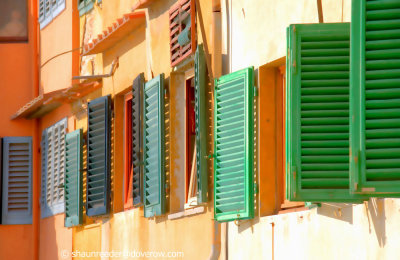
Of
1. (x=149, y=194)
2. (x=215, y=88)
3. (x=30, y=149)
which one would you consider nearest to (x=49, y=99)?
(x=30, y=149)

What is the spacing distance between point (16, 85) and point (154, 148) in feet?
25.4

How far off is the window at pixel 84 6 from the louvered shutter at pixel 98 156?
1703mm

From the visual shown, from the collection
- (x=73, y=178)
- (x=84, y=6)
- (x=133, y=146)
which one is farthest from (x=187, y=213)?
(x=84, y=6)

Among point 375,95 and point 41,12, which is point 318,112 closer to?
point 375,95

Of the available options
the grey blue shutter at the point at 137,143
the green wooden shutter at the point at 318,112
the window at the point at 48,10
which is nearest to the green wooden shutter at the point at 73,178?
the grey blue shutter at the point at 137,143

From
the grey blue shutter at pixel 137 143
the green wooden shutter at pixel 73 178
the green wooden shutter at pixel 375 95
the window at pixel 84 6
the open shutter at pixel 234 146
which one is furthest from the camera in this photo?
the window at pixel 84 6

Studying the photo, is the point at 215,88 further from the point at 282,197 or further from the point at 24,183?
the point at 24,183

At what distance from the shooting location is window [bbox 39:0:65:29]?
18000mm

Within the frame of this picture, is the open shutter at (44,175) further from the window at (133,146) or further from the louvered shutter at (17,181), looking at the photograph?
the window at (133,146)

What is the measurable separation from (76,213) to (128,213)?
219 centimetres

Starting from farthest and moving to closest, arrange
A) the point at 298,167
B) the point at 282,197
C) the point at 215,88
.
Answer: the point at 215,88, the point at 282,197, the point at 298,167

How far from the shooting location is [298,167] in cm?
793

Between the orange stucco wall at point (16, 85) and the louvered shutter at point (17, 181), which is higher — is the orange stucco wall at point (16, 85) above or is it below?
above

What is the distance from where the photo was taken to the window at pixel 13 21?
1991 centimetres
